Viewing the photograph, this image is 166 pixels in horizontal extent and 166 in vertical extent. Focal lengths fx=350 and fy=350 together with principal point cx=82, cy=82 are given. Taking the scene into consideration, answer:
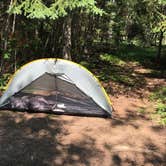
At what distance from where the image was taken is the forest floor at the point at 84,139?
6.00 m

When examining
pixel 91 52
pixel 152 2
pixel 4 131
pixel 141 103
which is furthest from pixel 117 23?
pixel 4 131

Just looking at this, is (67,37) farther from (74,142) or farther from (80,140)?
(74,142)

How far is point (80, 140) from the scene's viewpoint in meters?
6.81

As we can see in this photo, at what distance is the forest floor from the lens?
6.00 meters

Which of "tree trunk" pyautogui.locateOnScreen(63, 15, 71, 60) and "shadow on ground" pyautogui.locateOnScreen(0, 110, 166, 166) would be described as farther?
"tree trunk" pyautogui.locateOnScreen(63, 15, 71, 60)

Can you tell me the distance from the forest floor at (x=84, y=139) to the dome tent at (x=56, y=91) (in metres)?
0.21

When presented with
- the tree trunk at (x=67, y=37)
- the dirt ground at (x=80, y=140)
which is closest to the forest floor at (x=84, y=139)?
the dirt ground at (x=80, y=140)

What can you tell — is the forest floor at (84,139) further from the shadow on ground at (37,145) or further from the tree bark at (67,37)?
the tree bark at (67,37)

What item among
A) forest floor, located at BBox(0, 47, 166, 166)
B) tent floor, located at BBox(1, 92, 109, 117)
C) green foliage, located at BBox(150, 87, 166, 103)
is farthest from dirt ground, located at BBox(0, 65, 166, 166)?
green foliage, located at BBox(150, 87, 166, 103)

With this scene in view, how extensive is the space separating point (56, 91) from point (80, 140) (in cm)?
182

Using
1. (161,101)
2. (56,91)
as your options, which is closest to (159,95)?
(161,101)

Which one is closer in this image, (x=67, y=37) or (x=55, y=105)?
(x=55, y=105)

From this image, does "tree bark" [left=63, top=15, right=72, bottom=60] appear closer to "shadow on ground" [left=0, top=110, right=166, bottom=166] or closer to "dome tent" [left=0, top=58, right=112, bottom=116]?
"dome tent" [left=0, top=58, right=112, bottom=116]

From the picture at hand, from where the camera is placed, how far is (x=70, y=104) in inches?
321
